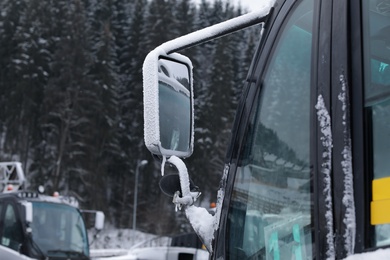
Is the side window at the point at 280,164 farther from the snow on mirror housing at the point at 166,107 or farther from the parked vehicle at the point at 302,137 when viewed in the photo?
the snow on mirror housing at the point at 166,107

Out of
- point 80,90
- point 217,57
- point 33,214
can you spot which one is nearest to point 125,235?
point 80,90

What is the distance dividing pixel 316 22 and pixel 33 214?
11639 millimetres

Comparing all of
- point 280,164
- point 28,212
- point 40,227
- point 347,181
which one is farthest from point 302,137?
point 40,227

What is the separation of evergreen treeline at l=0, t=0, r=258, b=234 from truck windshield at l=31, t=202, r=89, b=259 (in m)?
38.5

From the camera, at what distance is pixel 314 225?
6.14 feet

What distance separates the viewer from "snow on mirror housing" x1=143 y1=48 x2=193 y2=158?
240 cm

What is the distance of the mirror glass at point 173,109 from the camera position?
2.46 metres

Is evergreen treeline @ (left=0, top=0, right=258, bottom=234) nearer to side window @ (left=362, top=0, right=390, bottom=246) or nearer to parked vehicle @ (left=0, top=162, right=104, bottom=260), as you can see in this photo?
parked vehicle @ (left=0, top=162, right=104, bottom=260)

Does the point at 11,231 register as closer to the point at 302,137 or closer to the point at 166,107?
the point at 166,107

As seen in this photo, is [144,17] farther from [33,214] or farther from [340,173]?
[340,173]

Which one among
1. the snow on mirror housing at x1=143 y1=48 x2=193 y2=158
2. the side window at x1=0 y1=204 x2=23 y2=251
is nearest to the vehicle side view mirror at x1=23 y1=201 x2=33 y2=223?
the side window at x1=0 y1=204 x2=23 y2=251

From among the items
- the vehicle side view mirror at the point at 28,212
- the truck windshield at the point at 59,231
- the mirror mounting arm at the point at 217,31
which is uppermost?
the mirror mounting arm at the point at 217,31

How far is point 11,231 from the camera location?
12805 millimetres

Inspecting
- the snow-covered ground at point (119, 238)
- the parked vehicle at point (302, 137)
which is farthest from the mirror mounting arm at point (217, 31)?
the snow-covered ground at point (119, 238)
